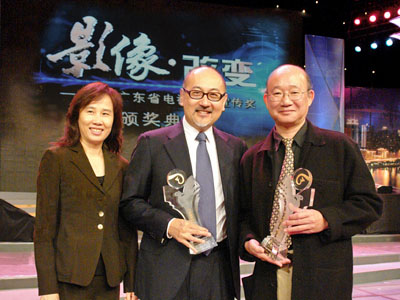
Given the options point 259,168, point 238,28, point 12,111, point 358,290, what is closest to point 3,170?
point 12,111

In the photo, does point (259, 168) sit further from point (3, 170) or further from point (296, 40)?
point (296, 40)

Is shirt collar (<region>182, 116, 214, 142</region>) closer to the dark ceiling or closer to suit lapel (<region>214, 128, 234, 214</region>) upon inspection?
suit lapel (<region>214, 128, 234, 214</region>)

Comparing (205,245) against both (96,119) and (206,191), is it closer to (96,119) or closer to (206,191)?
(206,191)

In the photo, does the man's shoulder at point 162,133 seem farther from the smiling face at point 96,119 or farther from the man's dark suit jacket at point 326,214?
the man's dark suit jacket at point 326,214

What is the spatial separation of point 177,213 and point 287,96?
641mm

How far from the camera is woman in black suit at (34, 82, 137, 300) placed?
69.1 inches

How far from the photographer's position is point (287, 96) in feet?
5.67

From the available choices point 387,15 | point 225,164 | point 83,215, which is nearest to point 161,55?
point 387,15

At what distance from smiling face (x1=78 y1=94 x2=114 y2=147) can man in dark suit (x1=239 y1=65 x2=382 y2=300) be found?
2.18 feet

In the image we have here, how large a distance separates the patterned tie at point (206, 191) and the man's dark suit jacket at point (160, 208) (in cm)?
5

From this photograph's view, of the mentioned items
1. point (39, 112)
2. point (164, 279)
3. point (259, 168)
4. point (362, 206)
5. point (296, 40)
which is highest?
point (296, 40)

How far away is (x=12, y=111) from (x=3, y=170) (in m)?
0.87

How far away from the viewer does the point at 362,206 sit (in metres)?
1.61

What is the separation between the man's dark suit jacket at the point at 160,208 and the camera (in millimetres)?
1724
